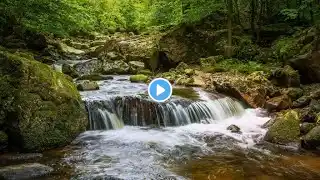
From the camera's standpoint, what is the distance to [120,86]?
1471 centimetres

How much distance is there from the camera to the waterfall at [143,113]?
427 inches

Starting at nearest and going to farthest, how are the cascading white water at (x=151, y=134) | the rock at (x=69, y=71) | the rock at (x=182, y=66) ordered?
1. the cascading white water at (x=151, y=134)
2. the rock at (x=69, y=71)
3. the rock at (x=182, y=66)

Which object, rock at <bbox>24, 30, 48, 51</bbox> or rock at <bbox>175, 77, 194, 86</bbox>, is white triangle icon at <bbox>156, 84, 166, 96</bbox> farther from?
rock at <bbox>24, 30, 48, 51</bbox>

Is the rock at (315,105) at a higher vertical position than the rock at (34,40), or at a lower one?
lower

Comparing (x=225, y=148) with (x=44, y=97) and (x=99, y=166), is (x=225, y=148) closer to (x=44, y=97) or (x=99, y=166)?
(x=99, y=166)

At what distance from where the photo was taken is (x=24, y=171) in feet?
22.1

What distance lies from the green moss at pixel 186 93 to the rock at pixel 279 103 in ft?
8.19

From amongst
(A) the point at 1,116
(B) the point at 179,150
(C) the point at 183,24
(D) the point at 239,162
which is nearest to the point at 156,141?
(B) the point at 179,150

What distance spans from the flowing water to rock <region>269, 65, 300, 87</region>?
1.98 meters

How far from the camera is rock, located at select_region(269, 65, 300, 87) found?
45.4 ft

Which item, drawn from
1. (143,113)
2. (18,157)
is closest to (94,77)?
(143,113)

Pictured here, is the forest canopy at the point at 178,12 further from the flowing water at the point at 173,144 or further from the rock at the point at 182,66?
the flowing water at the point at 173,144

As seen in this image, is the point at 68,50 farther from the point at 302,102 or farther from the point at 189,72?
the point at 302,102

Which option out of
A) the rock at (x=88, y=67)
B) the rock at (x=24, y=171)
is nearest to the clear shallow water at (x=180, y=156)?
the rock at (x=24, y=171)
